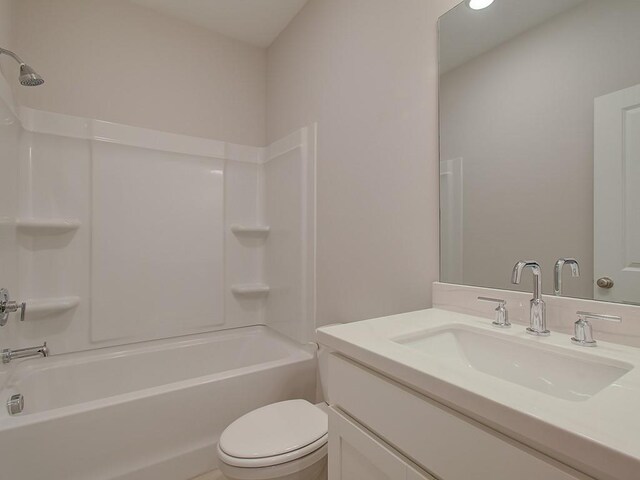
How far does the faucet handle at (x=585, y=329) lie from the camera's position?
762mm

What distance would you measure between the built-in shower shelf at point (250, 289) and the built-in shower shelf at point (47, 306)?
0.97 meters

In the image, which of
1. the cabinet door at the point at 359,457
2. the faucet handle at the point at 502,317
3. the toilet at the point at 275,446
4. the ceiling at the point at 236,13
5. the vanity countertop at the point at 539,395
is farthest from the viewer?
the ceiling at the point at 236,13

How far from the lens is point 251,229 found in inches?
96.0

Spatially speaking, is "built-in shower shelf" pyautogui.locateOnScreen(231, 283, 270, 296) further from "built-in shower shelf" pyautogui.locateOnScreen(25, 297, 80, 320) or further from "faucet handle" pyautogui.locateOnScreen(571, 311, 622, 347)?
"faucet handle" pyautogui.locateOnScreen(571, 311, 622, 347)

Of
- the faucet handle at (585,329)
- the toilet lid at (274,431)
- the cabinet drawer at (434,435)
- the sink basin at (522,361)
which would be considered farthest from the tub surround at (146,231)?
the faucet handle at (585,329)

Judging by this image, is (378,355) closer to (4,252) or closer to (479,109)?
(479,109)

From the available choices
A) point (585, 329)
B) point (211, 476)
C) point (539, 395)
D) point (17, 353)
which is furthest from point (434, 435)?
point (17, 353)

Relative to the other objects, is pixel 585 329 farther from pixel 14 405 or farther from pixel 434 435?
pixel 14 405

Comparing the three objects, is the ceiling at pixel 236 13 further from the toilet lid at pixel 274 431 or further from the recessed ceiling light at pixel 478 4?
the toilet lid at pixel 274 431

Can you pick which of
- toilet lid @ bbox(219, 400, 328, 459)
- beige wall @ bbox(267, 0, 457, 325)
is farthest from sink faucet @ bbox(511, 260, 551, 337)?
toilet lid @ bbox(219, 400, 328, 459)

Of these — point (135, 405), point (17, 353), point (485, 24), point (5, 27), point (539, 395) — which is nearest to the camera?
point (539, 395)

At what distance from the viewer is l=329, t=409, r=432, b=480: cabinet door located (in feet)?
2.17

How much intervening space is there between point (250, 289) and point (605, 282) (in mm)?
2063

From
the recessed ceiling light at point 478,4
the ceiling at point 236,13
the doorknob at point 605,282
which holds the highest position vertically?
the ceiling at point 236,13
